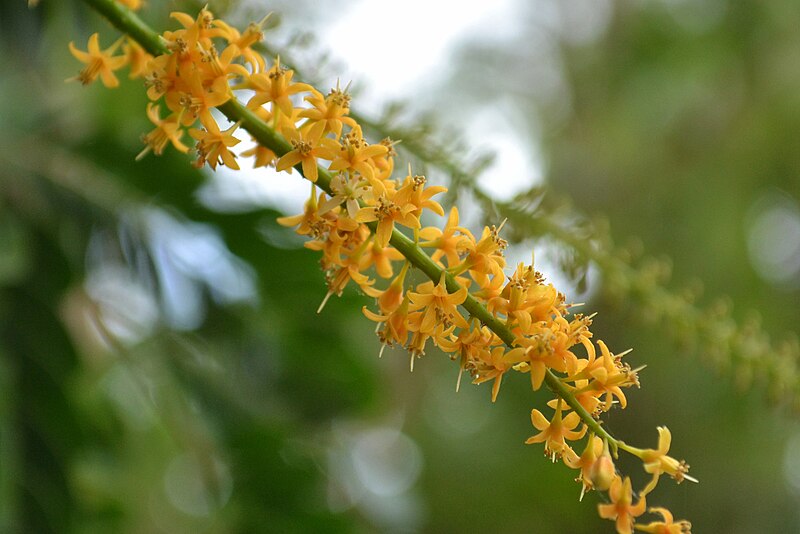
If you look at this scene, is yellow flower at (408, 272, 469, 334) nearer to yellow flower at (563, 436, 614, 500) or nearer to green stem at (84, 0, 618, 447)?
green stem at (84, 0, 618, 447)

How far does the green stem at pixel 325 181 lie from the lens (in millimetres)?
797

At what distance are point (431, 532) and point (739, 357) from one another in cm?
412

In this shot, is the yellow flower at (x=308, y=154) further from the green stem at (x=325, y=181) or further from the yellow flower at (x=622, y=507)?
the yellow flower at (x=622, y=507)

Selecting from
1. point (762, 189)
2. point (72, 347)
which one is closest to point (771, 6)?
point (762, 189)

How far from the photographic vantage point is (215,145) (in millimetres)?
862

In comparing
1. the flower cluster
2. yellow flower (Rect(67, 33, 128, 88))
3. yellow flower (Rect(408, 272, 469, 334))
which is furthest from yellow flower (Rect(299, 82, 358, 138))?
yellow flower (Rect(67, 33, 128, 88))

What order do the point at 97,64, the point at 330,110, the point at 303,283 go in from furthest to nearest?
the point at 303,283
the point at 97,64
the point at 330,110

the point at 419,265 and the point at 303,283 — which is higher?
the point at 303,283

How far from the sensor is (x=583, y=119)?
5.02 m

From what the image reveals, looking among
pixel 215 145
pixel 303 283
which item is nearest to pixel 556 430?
pixel 215 145

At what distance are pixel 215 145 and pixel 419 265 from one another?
0.83ft

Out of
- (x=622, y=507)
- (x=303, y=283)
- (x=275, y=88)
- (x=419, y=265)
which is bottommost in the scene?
(x=622, y=507)

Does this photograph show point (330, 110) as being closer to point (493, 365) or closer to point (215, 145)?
point (215, 145)

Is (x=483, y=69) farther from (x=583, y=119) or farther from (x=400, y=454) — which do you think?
(x=400, y=454)
